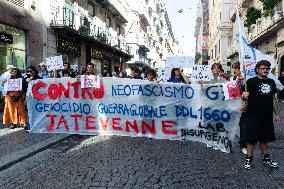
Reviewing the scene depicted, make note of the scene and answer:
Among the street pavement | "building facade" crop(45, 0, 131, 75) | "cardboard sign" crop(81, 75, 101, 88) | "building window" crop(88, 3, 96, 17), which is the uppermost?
"building window" crop(88, 3, 96, 17)

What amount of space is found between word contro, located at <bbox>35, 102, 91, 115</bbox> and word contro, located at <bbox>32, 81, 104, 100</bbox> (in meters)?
0.14

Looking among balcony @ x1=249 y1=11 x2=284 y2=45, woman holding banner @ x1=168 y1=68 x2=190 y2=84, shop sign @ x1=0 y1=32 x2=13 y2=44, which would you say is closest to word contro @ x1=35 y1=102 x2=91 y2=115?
woman holding banner @ x1=168 y1=68 x2=190 y2=84

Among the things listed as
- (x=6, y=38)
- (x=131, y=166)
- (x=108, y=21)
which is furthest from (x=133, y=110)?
(x=108, y=21)

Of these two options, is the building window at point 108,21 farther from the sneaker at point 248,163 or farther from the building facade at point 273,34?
the sneaker at point 248,163

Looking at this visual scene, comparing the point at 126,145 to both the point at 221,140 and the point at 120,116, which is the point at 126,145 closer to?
the point at 120,116

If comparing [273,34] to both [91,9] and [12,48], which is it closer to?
[91,9]

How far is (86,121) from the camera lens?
759cm

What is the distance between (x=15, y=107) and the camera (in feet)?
34.5

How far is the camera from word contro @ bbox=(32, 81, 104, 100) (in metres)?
7.73

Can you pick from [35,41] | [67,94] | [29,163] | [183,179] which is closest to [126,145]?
[67,94]

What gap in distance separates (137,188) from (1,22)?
12.7 metres


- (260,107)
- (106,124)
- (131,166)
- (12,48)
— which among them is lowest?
(131,166)

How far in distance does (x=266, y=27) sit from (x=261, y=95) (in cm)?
2262

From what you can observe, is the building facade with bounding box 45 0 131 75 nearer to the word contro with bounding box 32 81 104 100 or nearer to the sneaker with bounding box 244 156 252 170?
the word contro with bounding box 32 81 104 100
